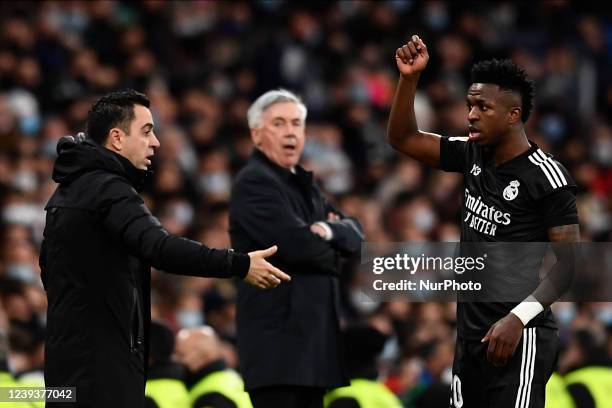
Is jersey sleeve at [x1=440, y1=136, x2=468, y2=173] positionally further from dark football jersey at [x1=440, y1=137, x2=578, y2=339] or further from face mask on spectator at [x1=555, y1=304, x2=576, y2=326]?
face mask on spectator at [x1=555, y1=304, x2=576, y2=326]

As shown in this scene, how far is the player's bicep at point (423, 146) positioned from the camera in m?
5.19

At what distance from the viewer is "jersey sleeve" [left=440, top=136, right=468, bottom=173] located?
16.8 feet

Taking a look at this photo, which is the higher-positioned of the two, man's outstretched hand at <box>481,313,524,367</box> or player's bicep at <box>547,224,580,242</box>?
player's bicep at <box>547,224,580,242</box>

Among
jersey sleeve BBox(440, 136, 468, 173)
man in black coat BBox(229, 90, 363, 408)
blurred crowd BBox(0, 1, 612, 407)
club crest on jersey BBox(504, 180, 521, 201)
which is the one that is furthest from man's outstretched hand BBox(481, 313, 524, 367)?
blurred crowd BBox(0, 1, 612, 407)

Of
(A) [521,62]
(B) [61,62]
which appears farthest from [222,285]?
(A) [521,62]

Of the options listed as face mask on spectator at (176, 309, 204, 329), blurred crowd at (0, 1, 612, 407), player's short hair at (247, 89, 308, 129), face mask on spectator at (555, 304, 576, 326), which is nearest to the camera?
player's short hair at (247, 89, 308, 129)

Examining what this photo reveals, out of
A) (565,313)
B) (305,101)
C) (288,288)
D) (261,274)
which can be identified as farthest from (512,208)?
(305,101)

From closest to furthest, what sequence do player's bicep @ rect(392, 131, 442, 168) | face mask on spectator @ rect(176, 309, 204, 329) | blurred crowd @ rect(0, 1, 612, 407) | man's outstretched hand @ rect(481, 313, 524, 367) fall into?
man's outstretched hand @ rect(481, 313, 524, 367) → player's bicep @ rect(392, 131, 442, 168) → face mask on spectator @ rect(176, 309, 204, 329) → blurred crowd @ rect(0, 1, 612, 407)

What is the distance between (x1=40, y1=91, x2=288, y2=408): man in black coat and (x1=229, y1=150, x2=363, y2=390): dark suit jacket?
1.02 metres

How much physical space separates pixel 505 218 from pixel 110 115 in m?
1.53

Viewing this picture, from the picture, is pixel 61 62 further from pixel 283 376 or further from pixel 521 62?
pixel 283 376

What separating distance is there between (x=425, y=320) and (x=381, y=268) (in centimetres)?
452

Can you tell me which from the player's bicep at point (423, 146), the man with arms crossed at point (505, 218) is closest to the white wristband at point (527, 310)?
the man with arms crossed at point (505, 218)

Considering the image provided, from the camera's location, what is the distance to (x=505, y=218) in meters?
4.78
